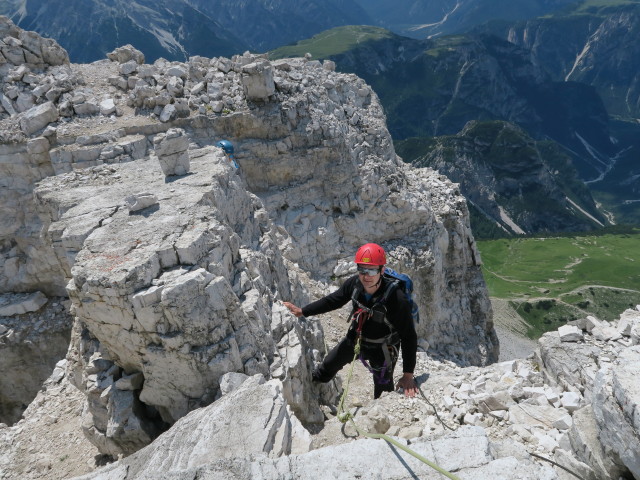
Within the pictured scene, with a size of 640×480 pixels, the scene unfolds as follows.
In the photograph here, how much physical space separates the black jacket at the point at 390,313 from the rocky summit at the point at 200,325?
1245 mm

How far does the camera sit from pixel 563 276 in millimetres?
120812

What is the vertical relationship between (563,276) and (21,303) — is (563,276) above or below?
below

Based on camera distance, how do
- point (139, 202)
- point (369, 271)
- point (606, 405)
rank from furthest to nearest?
point (139, 202), point (369, 271), point (606, 405)

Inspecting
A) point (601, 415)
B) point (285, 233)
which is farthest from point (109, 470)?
point (285, 233)

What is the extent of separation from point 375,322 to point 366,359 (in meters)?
1.37

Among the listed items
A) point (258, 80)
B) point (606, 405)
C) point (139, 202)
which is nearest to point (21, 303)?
point (139, 202)

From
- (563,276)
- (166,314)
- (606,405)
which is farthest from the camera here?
(563,276)

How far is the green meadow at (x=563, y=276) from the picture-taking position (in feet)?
334

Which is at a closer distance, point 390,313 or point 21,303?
point 390,313

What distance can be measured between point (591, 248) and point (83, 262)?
6395 inches

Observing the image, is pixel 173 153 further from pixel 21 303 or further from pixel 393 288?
pixel 21 303

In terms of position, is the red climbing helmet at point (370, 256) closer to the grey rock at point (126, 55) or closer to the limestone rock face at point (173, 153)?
the limestone rock face at point (173, 153)

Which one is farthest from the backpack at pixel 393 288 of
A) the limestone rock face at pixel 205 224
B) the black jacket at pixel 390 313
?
the limestone rock face at pixel 205 224

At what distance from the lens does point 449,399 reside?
1041 cm
